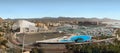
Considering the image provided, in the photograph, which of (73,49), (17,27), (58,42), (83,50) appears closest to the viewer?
(83,50)

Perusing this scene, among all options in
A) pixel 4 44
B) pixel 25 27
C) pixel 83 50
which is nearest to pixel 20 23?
pixel 25 27

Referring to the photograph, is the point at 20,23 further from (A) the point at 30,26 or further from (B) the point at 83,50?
(B) the point at 83,50

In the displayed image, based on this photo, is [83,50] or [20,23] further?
[20,23]

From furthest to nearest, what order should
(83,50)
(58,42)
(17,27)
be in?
(17,27) < (58,42) < (83,50)

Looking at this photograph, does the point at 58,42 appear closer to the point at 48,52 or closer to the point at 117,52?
the point at 48,52

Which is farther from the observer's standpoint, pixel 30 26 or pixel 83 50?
pixel 30 26

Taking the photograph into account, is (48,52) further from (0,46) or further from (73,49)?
(0,46)

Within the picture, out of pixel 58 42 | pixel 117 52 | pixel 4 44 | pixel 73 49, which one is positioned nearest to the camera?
pixel 117 52

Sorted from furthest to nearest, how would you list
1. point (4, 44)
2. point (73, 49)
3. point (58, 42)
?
point (58, 42) → point (4, 44) → point (73, 49)

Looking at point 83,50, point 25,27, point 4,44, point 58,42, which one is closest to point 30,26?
point 25,27
